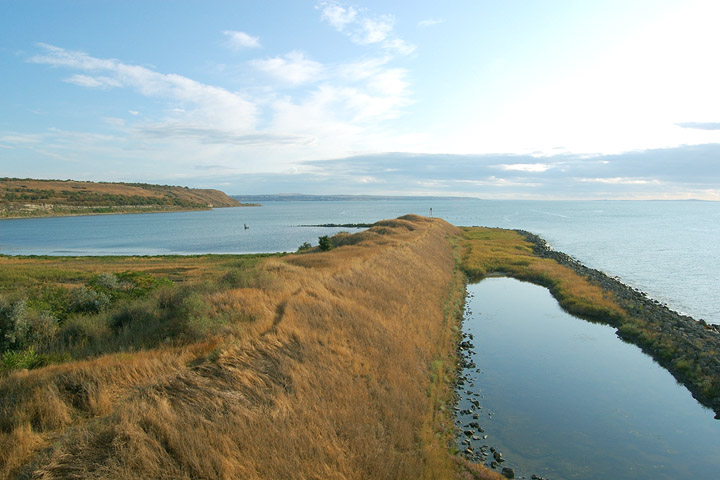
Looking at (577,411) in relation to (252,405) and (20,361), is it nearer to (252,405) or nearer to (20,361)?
(252,405)

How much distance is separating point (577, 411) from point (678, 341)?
10023 mm

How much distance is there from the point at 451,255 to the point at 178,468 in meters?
43.0

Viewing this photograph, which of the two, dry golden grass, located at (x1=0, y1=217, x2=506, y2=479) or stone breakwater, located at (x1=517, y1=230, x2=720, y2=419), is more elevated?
dry golden grass, located at (x1=0, y1=217, x2=506, y2=479)

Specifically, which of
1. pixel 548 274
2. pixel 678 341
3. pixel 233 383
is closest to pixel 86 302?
pixel 233 383

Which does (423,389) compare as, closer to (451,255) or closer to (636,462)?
(636,462)

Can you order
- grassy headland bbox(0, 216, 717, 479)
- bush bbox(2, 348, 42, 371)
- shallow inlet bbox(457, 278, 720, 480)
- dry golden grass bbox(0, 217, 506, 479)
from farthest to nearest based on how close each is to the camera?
shallow inlet bbox(457, 278, 720, 480) → bush bbox(2, 348, 42, 371) → grassy headland bbox(0, 216, 717, 479) → dry golden grass bbox(0, 217, 506, 479)

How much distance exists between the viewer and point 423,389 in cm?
1367

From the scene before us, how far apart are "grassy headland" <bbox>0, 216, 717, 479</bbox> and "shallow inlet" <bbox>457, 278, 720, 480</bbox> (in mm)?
1453

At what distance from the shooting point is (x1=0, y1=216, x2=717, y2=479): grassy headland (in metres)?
6.79

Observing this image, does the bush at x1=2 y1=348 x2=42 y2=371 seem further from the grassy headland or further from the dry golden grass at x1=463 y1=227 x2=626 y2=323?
the dry golden grass at x1=463 y1=227 x2=626 y2=323

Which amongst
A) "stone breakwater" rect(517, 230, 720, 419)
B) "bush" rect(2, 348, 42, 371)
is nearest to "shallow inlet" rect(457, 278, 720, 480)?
"stone breakwater" rect(517, 230, 720, 419)

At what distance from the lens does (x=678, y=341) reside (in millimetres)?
20094

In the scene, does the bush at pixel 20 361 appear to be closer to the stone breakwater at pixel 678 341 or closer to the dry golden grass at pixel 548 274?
the stone breakwater at pixel 678 341

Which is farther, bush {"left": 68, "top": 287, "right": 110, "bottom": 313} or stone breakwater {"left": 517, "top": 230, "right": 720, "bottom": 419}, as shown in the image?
bush {"left": 68, "top": 287, "right": 110, "bottom": 313}
